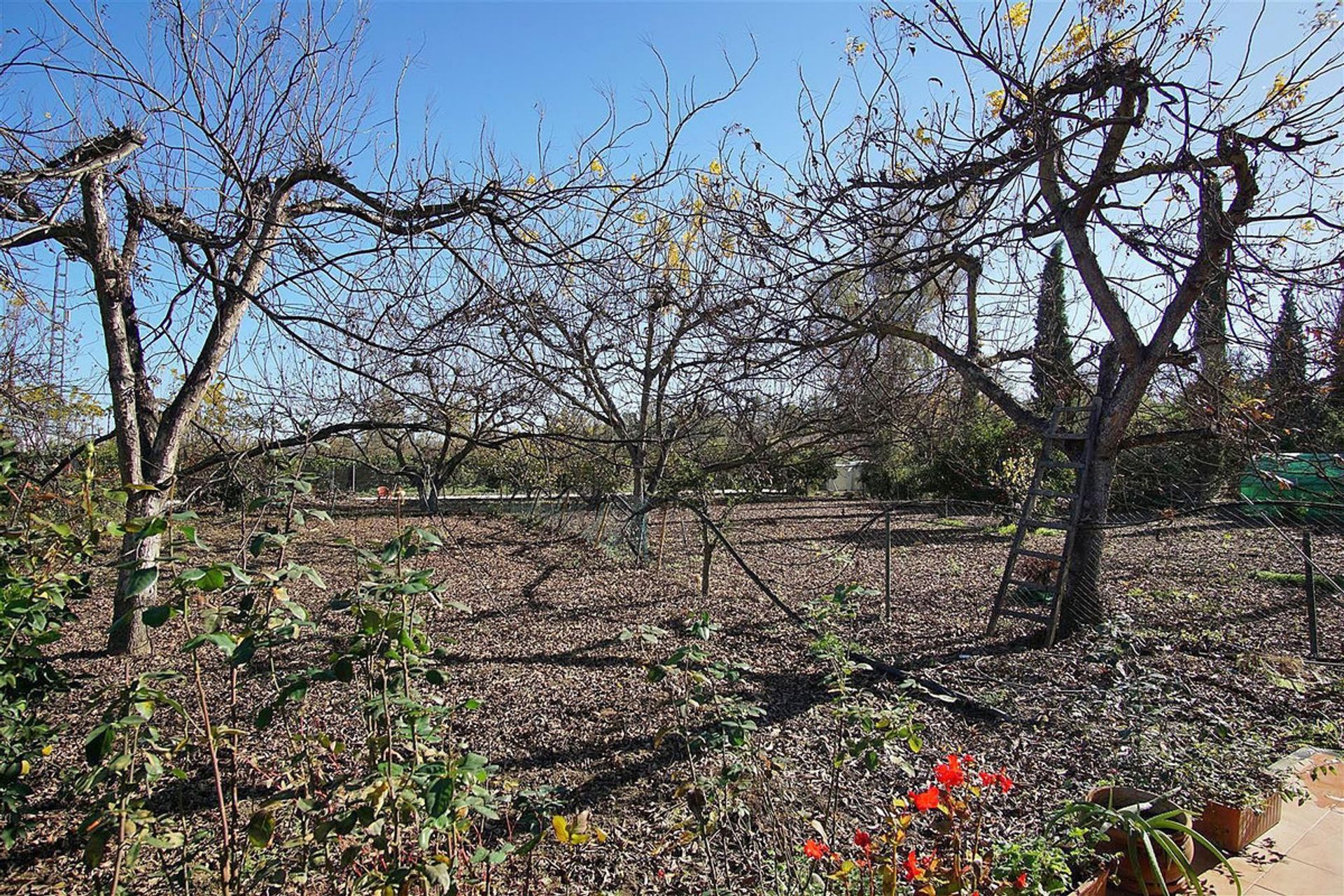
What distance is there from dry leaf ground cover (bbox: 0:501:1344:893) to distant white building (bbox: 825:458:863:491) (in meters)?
10.6

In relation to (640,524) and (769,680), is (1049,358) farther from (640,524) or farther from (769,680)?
(640,524)

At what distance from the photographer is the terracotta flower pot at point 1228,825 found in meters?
2.47

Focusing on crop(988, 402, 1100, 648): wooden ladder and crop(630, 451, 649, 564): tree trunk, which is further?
crop(630, 451, 649, 564): tree trunk

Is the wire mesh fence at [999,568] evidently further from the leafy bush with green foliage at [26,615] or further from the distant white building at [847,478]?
the distant white building at [847,478]

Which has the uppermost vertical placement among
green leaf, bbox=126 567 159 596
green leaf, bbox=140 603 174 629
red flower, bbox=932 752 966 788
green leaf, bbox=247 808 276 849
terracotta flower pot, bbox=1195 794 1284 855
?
green leaf, bbox=126 567 159 596

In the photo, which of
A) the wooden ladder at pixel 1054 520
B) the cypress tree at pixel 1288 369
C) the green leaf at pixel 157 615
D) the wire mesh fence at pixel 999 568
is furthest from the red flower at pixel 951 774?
the wooden ladder at pixel 1054 520

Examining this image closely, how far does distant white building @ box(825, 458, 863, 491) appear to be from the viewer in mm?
18641

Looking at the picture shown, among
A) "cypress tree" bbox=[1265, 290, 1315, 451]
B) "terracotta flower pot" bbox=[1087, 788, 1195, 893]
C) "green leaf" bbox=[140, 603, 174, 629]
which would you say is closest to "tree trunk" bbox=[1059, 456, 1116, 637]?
"cypress tree" bbox=[1265, 290, 1315, 451]

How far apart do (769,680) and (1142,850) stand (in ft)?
6.88

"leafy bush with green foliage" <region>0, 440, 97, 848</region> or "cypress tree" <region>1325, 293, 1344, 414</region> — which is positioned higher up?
"cypress tree" <region>1325, 293, 1344, 414</region>

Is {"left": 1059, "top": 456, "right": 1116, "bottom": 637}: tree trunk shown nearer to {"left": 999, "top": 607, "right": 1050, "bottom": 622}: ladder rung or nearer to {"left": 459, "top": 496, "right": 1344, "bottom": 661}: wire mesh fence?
{"left": 459, "top": 496, "right": 1344, "bottom": 661}: wire mesh fence

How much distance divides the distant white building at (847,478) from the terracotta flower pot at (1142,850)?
15.6 meters

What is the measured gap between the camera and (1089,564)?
5.16 meters

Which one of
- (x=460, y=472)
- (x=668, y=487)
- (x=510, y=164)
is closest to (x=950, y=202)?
(x=510, y=164)
